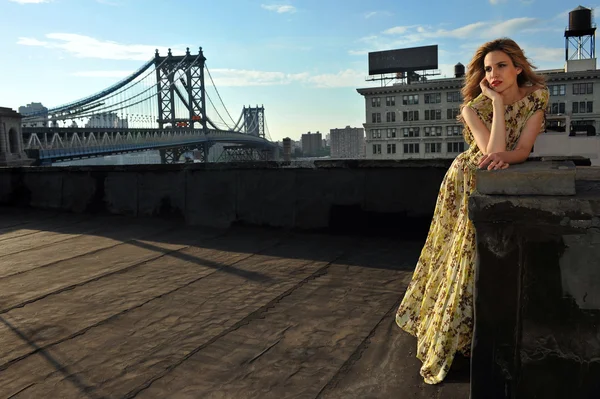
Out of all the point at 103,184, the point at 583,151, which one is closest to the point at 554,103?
the point at 583,151

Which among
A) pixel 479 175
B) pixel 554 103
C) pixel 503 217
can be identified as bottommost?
pixel 503 217

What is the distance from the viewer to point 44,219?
7.14m

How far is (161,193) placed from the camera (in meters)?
6.61

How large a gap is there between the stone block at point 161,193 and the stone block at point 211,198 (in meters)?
0.14

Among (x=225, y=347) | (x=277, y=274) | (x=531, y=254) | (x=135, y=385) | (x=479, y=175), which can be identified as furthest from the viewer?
(x=277, y=274)

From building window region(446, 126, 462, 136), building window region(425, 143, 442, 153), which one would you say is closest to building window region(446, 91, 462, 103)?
building window region(446, 126, 462, 136)

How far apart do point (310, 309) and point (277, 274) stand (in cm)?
88

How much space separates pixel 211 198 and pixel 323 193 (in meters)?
1.59

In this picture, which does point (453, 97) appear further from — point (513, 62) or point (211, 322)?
point (211, 322)

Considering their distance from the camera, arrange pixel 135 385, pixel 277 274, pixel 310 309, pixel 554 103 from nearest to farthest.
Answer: pixel 135 385 → pixel 310 309 → pixel 277 274 → pixel 554 103

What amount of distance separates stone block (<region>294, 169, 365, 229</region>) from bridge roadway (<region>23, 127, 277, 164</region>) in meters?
34.5

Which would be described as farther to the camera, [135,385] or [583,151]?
[583,151]

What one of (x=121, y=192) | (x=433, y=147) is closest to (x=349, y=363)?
(x=121, y=192)

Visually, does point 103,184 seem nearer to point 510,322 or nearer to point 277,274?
point 277,274
